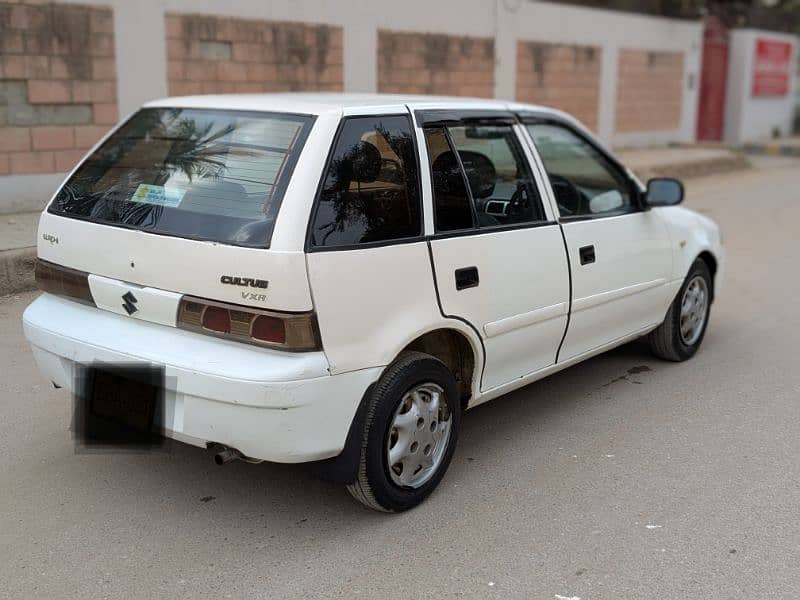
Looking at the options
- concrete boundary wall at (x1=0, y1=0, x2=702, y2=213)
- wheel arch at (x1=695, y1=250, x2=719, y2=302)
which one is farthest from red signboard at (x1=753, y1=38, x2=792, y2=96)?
wheel arch at (x1=695, y1=250, x2=719, y2=302)

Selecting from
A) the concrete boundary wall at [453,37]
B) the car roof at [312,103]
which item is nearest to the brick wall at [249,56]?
the concrete boundary wall at [453,37]

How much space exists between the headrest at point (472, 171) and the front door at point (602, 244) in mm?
486

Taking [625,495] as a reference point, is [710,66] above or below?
above

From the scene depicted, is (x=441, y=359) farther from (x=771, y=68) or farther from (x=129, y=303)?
(x=771, y=68)

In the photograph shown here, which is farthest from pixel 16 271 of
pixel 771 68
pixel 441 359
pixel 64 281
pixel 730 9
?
pixel 771 68

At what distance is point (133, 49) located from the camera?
31.1 ft

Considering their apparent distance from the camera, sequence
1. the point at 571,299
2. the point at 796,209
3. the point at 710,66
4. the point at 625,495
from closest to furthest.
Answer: the point at 625,495 < the point at 571,299 < the point at 796,209 < the point at 710,66

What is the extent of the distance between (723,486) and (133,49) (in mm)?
7835

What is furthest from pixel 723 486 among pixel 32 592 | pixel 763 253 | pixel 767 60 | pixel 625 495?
pixel 767 60

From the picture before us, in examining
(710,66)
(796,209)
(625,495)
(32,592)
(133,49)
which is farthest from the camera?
(710,66)

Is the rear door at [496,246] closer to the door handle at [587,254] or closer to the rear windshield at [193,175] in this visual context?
the door handle at [587,254]

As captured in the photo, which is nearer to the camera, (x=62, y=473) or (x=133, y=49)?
(x=62, y=473)

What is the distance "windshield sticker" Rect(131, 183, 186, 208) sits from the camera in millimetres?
3559

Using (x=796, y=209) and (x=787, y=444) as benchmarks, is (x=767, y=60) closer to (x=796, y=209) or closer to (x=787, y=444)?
(x=796, y=209)
